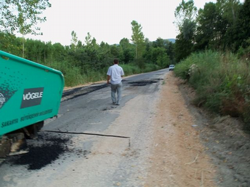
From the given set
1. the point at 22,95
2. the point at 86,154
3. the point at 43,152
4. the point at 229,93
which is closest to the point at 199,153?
the point at 86,154

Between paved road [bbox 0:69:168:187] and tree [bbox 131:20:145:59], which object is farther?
tree [bbox 131:20:145:59]

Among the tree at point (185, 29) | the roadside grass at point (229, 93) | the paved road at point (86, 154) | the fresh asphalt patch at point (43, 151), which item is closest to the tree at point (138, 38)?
the tree at point (185, 29)

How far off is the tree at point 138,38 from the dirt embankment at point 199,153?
2109 inches

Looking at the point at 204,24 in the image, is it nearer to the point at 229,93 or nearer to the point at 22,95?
the point at 229,93

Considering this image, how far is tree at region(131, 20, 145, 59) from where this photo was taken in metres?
58.8

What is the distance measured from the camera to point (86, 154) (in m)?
4.42

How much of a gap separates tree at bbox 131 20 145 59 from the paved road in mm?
53541

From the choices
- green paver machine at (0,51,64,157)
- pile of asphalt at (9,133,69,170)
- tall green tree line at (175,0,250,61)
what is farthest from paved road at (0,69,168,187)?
tall green tree line at (175,0,250,61)

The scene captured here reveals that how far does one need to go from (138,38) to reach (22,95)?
57.5 meters

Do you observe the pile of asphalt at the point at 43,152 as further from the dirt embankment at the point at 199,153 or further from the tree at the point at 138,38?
the tree at the point at 138,38

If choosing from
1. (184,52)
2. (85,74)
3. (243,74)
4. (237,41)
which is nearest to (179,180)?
(243,74)

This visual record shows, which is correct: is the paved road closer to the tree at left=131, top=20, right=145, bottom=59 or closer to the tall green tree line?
the tall green tree line

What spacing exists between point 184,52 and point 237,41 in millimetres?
18628

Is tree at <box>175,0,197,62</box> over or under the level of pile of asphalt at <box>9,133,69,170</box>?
over
